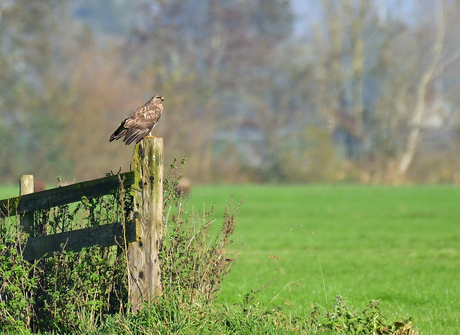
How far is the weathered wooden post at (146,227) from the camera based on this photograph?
5770 mm

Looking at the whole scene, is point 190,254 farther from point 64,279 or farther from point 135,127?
point 135,127

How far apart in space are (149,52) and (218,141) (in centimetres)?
789

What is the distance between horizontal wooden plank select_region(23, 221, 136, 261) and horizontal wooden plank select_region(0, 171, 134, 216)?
278 mm

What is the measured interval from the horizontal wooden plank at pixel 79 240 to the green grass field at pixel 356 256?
28.2 inches

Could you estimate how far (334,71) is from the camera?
53750 millimetres

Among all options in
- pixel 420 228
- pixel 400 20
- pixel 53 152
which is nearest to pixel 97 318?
pixel 420 228

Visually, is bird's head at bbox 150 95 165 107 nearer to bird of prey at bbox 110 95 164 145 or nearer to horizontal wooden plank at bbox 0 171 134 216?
bird of prey at bbox 110 95 164 145

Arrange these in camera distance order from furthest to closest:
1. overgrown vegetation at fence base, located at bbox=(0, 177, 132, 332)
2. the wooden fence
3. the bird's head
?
1. the bird's head
2. overgrown vegetation at fence base, located at bbox=(0, 177, 132, 332)
3. the wooden fence

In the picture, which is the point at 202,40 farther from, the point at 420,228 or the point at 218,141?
the point at 420,228

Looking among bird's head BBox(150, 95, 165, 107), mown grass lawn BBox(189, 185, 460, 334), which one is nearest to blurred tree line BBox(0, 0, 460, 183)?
mown grass lawn BBox(189, 185, 460, 334)

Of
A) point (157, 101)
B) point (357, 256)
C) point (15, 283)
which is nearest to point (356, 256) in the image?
point (357, 256)

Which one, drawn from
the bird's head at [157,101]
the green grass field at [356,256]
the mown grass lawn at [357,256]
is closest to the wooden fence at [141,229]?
the green grass field at [356,256]

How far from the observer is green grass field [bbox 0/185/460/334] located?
27.7ft

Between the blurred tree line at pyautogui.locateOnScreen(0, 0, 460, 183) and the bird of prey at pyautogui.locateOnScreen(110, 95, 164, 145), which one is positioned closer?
the bird of prey at pyautogui.locateOnScreen(110, 95, 164, 145)
